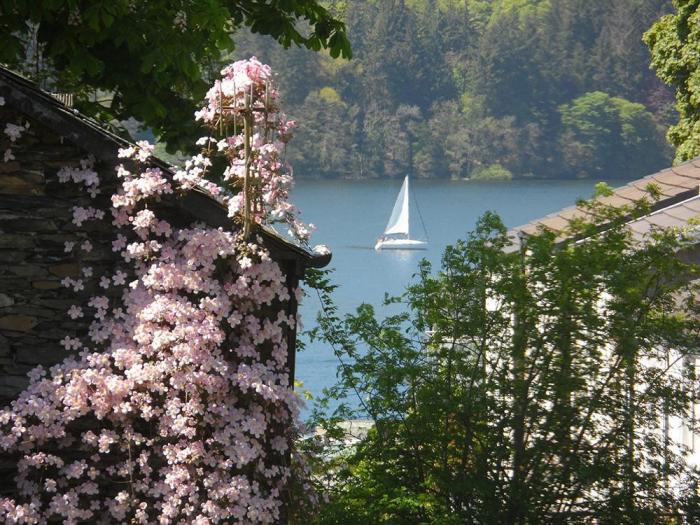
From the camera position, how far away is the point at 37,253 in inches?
289

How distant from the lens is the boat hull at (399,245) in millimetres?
81894

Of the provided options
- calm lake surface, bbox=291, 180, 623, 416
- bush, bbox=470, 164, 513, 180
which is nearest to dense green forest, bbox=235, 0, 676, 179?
bush, bbox=470, 164, 513, 180

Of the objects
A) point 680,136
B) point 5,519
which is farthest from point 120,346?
point 680,136

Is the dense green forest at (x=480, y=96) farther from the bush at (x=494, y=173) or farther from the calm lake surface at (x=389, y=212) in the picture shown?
the calm lake surface at (x=389, y=212)

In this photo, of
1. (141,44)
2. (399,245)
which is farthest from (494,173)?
(141,44)

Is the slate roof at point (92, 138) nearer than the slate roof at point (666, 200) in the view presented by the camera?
Yes

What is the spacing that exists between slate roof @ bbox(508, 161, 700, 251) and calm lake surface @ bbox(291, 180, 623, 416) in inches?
1985

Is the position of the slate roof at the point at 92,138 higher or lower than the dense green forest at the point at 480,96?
lower

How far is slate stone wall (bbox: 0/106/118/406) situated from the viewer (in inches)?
287

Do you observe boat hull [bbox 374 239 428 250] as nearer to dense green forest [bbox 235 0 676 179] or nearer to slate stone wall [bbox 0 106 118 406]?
dense green forest [bbox 235 0 676 179]

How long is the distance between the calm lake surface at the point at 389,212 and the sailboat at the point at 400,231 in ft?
2.03

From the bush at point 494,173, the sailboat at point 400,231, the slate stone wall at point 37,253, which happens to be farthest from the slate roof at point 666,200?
the bush at point 494,173

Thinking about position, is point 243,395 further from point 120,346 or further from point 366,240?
point 366,240

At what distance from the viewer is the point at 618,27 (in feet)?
364
